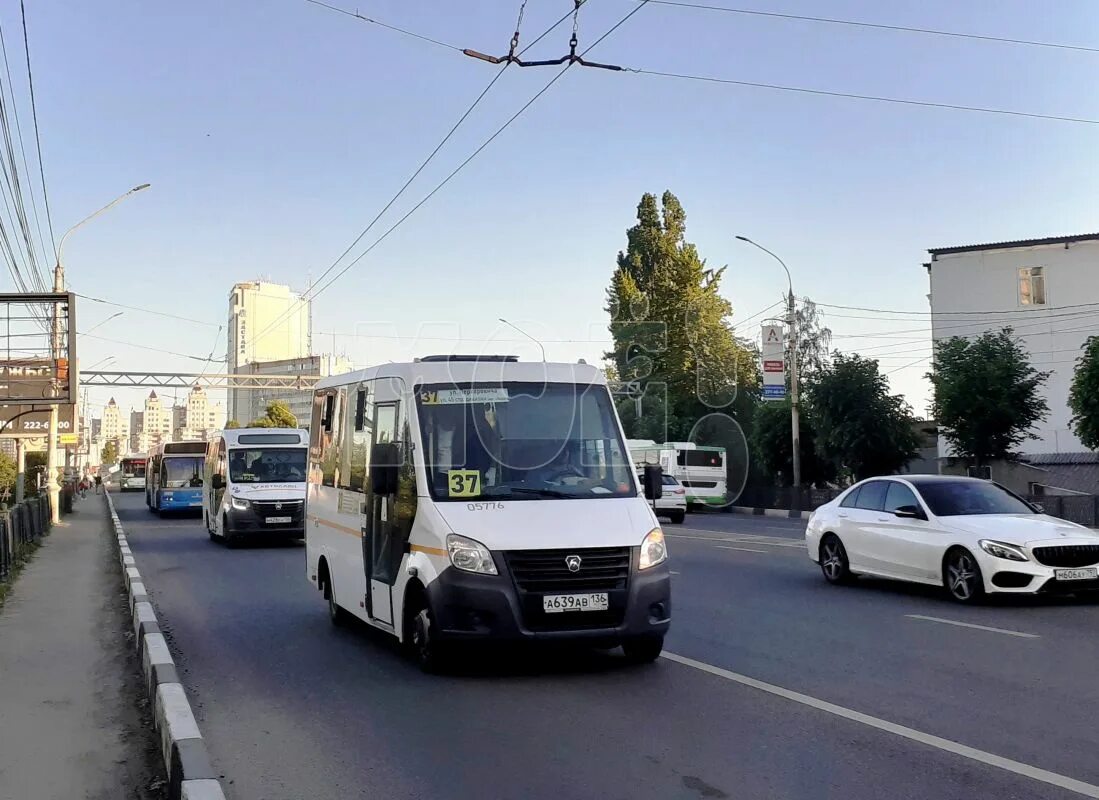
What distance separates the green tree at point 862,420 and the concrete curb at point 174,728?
103 ft

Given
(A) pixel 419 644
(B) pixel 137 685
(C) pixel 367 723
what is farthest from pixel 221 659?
(C) pixel 367 723

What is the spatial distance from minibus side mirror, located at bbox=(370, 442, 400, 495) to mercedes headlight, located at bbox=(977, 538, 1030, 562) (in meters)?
6.76

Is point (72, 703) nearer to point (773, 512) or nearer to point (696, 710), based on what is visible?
point (696, 710)

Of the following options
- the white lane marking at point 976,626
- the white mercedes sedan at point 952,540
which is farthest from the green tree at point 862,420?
the white lane marking at point 976,626

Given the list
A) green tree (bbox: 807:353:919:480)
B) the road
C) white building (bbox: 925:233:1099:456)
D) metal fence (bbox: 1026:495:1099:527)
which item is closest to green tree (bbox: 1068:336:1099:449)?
metal fence (bbox: 1026:495:1099:527)

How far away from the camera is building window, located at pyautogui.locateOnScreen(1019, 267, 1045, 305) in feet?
158

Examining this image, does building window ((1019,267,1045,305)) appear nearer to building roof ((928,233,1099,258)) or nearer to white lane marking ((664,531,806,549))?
building roof ((928,233,1099,258))

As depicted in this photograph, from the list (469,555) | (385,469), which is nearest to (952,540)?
(469,555)

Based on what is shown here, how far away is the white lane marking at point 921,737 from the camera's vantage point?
17.4ft

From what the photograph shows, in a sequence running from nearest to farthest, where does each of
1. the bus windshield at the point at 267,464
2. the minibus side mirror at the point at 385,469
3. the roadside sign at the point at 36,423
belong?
1. the minibus side mirror at the point at 385,469
2. the bus windshield at the point at 267,464
3. the roadside sign at the point at 36,423

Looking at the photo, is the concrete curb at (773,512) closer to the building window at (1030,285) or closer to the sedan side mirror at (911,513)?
the building window at (1030,285)

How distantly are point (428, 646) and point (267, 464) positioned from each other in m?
16.5

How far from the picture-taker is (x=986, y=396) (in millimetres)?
32656

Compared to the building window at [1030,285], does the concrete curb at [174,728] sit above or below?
below
